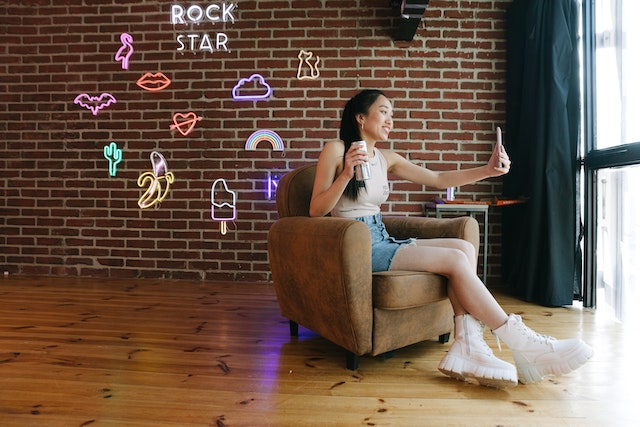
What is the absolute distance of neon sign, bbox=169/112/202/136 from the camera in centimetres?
358

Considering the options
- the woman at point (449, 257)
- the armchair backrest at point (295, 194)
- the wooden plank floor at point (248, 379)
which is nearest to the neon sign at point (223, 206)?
the wooden plank floor at point (248, 379)

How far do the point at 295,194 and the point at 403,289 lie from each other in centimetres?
73

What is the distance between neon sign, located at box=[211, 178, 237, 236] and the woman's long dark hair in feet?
5.72

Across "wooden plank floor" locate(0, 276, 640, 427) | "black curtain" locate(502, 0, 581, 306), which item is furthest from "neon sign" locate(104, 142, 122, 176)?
"black curtain" locate(502, 0, 581, 306)

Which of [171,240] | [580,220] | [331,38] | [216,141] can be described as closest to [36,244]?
[171,240]

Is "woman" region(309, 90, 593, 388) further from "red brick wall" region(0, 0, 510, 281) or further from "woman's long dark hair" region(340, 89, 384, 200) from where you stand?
"red brick wall" region(0, 0, 510, 281)

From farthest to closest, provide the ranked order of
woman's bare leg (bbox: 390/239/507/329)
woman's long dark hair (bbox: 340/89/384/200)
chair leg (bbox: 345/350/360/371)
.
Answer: woman's long dark hair (bbox: 340/89/384/200) < chair leg (bbox: 345/350/360/371) < woman's bare leg (bbox: 390/239/507/329)

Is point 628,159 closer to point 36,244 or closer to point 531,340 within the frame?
point 531,340

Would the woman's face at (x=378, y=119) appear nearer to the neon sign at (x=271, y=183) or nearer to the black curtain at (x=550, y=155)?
the black curtain at (x=550, y=155)

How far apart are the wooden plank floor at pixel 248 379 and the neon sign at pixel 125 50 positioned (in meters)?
2.08

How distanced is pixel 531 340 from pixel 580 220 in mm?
1665

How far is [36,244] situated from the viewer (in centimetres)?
375

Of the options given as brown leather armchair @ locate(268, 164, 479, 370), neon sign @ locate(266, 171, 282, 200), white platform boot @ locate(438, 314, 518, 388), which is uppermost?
neon sign @ locate(266, 171, 282, 200)

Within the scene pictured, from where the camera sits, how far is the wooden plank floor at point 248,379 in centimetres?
139
